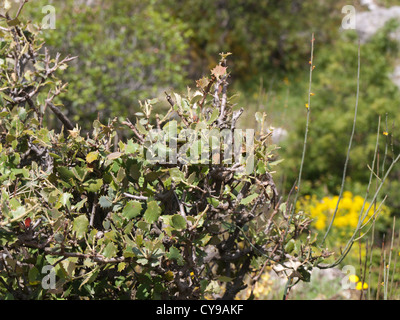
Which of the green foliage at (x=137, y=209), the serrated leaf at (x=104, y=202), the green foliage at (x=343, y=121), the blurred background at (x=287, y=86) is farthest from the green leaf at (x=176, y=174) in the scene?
the green foliage at (x=343, y=121)

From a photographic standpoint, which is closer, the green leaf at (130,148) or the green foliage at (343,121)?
the green leaf at (130,148)

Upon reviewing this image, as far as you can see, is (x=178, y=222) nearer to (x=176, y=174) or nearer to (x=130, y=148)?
(x=176, y=174)

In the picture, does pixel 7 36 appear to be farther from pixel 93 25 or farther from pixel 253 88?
pixel 253 88

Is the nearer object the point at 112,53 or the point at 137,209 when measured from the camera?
the point at 137,209

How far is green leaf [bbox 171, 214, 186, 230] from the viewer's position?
1.41 metres

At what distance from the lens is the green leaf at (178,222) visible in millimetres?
1407

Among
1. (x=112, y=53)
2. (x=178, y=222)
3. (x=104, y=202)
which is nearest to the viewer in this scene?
(x=178, y=222)

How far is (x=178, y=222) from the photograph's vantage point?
142 cm

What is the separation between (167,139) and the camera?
149 cm

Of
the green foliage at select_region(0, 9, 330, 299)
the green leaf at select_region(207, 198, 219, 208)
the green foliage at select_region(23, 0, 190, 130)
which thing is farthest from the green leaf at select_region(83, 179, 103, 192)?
the green foliage at select_region(23, 0, 190, 130)

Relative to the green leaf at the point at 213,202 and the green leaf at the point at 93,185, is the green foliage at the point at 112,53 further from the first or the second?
the green leaf at the point at 213,202

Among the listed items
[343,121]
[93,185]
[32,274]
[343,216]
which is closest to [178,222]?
[93,185]

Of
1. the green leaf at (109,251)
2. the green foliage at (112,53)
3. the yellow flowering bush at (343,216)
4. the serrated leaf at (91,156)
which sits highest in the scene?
Result: the green foliage at (112,53)

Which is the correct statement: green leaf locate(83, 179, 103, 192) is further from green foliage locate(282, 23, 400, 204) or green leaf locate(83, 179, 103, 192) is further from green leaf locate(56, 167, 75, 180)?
green foliage locate(282, 23, 400, 204)
